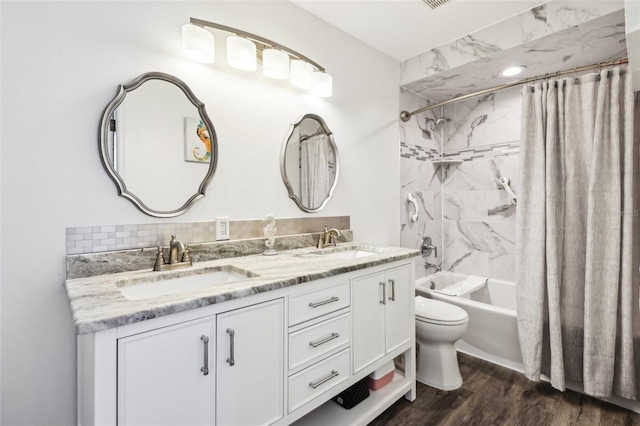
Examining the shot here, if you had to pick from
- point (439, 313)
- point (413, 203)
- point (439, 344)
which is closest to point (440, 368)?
point (439, 344)

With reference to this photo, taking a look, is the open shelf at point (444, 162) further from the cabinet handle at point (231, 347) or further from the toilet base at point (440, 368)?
the cabinet handle at point (231, 347)

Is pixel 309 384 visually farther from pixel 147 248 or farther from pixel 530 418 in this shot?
pixel 530 418

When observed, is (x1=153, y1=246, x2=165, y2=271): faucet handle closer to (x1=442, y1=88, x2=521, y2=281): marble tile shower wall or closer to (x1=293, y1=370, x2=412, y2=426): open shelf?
(x1=293, y1=370, x2=412, y2=426): open shelf

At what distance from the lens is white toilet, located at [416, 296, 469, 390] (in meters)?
2.00

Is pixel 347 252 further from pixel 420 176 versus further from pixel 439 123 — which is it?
pixel 439 123

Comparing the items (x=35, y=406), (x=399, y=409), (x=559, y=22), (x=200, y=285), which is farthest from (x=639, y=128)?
(x=35, y=406)

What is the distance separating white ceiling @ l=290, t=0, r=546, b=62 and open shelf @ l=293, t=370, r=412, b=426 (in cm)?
241

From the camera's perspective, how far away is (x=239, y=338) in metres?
1.10

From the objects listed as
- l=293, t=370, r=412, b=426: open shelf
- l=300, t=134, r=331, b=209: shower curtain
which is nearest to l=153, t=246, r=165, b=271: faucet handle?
l=300, t=134, r=331, b=209: shower curtain

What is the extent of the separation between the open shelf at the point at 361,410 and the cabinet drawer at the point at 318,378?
32cm

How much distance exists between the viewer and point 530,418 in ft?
5.72

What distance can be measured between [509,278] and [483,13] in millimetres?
2219

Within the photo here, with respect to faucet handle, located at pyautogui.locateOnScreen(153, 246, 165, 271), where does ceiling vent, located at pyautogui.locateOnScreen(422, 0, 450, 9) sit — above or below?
above

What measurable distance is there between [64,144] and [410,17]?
2.17 m
